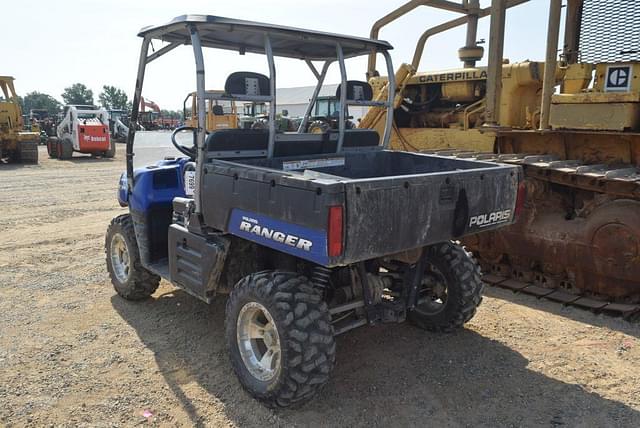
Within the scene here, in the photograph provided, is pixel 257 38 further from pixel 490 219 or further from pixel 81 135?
pixel 81 135

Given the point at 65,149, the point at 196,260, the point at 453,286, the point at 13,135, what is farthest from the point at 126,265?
the point at 65,149

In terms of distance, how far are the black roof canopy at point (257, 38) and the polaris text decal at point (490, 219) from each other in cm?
174

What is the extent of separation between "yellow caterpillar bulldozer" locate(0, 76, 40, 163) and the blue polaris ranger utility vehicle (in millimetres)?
15793

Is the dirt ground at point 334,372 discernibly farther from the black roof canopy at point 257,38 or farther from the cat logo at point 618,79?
the black roof canopy at point 257,38

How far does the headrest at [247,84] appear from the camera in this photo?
3.76 metres

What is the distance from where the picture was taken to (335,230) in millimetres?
2879

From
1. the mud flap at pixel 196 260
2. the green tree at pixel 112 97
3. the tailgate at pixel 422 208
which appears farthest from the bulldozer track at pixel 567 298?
the green tree at pixel 112 97

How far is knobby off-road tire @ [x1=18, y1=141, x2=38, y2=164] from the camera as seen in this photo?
18763mm

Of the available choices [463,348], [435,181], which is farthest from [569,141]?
[435,181]

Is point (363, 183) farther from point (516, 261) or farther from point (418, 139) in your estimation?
point (418, 139)

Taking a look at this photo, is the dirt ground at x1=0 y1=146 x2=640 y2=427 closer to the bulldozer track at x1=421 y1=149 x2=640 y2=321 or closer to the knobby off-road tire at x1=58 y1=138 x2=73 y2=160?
the bulldozer track at x1=421 y1=149 x2=640 y2=321

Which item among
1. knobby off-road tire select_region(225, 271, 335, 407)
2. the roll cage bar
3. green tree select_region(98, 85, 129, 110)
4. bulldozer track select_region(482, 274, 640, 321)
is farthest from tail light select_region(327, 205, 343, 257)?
green tree select_region(98, 85, 129, 110)

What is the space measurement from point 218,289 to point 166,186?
4.44ft

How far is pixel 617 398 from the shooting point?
3.60m
